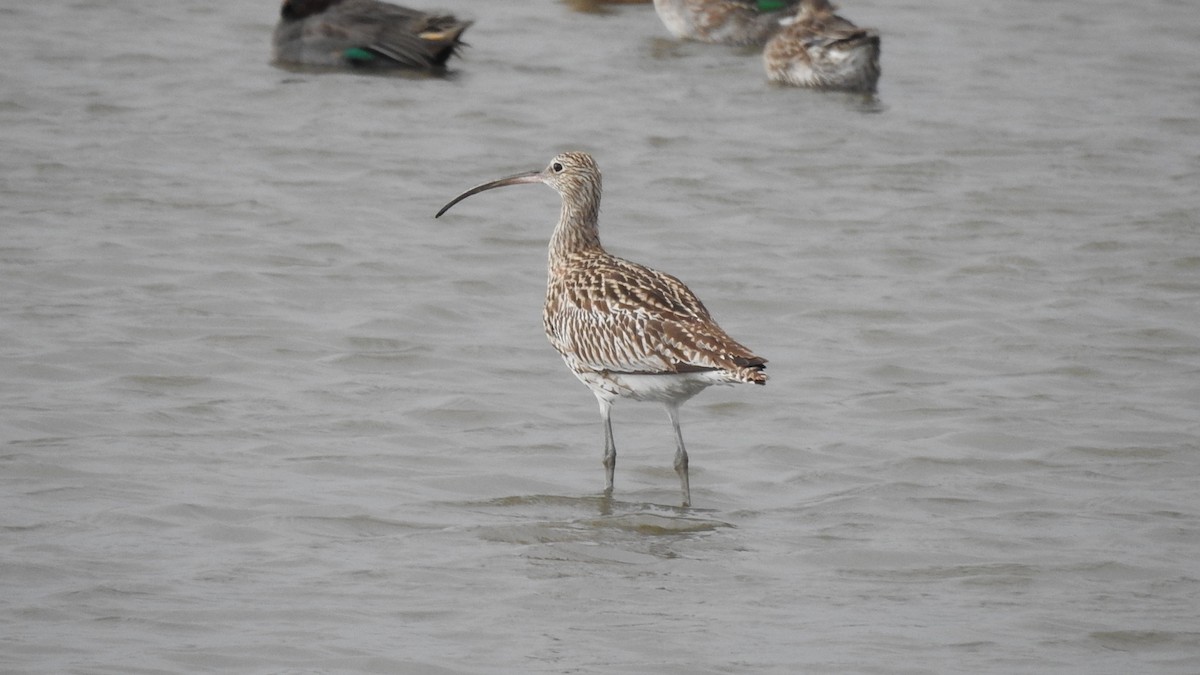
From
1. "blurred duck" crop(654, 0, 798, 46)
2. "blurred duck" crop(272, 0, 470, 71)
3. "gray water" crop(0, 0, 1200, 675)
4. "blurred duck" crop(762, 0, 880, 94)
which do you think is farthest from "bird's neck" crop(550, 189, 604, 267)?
"blurred duck" crop(654, 0, 798, 46)

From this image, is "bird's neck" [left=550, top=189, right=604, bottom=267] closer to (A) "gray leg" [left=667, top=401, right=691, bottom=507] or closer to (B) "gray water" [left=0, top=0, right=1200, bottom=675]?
(B) "gray water" [left=0, top=0, right=1200, bottom=675]

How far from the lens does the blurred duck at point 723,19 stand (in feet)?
62.8

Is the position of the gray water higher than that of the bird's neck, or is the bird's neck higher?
the bird's neck

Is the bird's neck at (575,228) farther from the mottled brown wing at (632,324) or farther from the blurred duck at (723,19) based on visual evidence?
the blurred duck at (723,19)

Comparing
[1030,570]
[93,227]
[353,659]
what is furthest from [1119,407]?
[93,227]

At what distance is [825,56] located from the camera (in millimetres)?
17000

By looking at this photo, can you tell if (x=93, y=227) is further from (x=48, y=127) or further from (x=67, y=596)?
(x=67, y=596)

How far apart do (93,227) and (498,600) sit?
635 centimetres

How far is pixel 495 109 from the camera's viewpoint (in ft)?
→ 53.3

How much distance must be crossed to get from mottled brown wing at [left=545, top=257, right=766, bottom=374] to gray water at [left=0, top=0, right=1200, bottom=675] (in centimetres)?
66

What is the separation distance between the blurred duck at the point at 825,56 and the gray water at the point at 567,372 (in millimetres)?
224

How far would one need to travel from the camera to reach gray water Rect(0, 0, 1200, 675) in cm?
689

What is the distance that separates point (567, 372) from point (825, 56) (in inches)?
292

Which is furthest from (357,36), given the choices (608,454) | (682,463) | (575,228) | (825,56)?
(682,463)
